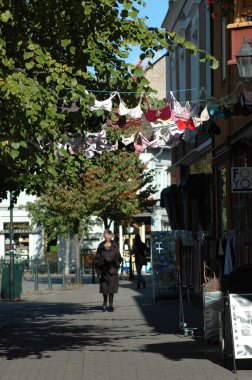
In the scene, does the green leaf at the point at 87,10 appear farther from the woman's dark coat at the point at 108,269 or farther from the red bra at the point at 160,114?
the woman's dark coat at the point at 108,269

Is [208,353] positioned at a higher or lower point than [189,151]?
lower

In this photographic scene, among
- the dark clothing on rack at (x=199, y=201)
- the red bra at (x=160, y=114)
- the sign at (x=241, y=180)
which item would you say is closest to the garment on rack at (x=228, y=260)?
the sign at (x=241, y=180)

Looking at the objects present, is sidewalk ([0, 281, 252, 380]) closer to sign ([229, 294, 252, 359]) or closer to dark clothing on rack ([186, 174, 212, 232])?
sign ([229, 294, 252, 359])

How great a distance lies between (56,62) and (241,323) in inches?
154

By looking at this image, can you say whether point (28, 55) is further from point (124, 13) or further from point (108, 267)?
point (108, 267)

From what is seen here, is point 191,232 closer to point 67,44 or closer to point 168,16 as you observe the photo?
point 168,16

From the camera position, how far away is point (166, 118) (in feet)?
41.9

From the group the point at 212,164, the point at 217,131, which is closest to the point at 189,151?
the point at 212,164

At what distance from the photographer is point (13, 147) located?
9305 millimetres

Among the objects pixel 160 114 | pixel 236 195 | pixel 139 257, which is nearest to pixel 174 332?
pixel 160 114

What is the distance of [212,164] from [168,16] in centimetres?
868

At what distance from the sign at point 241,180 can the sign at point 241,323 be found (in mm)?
5541

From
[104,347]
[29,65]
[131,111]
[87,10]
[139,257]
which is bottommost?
[104,347]

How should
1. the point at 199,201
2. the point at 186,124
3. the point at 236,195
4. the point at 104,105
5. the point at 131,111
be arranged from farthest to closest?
the point at 199,201
the point at 236,195
the point at 186,124
the point at 131,111
the point at 104,105
